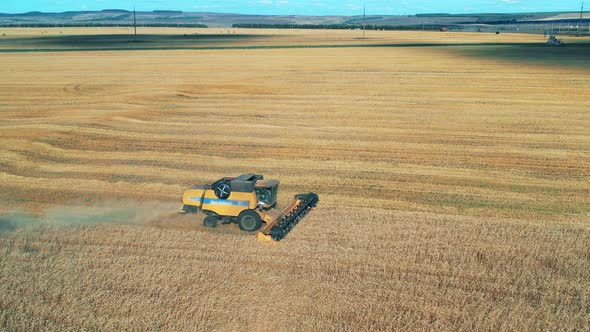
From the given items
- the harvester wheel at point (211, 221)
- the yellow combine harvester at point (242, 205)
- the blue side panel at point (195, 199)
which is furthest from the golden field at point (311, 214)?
the blue side panel at point (195, 199)

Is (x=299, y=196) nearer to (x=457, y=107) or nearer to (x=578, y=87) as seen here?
(x=457, y=107)

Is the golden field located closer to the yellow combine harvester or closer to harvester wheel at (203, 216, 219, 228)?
harvester wheel at (203, 216, 219, 228)

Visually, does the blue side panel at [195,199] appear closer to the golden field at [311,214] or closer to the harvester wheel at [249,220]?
the golden field at [311,214]

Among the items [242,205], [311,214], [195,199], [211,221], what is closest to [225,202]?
[242,205]

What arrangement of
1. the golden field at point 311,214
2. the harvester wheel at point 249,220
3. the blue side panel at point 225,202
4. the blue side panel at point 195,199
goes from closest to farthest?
the golden field at point 311,214 < the harvester wheel at point 249,220 < the blue side panel at point 225,202 < the blue side panel at point 195,199

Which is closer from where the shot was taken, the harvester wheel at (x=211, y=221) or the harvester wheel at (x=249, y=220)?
the harvester wheel at (x=249, y=220)

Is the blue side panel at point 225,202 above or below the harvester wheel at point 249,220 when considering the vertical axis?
above
